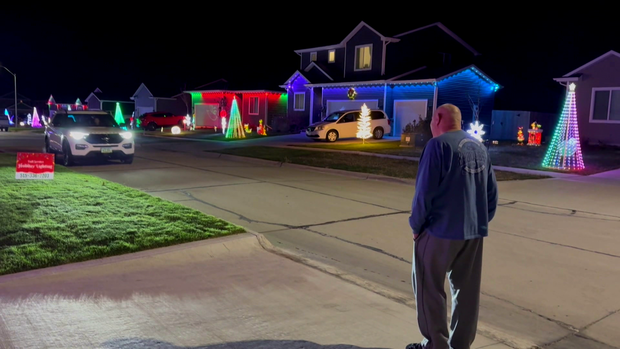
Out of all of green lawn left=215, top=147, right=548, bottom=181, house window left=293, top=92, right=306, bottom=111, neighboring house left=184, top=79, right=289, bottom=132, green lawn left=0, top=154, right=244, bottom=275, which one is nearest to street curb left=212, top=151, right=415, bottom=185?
green lawn left=215, top=147, right=548, bottom=181

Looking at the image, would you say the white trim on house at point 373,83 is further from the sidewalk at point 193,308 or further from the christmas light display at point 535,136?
the sidewalk at point 193,308

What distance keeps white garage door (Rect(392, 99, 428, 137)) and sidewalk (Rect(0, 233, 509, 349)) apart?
24137 mm

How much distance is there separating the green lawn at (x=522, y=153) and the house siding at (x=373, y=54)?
7121 mm

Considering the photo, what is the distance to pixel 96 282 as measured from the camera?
205 inches

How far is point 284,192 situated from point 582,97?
62.6 feet

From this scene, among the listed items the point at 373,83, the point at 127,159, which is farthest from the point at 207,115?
the point at 127,159

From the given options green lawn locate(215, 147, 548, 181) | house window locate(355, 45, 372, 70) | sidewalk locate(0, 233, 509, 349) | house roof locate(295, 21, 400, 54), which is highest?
house roof locate(295, 21, 400, 54)

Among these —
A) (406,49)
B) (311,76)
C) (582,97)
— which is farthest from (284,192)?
(311,76)

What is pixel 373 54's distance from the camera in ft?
104

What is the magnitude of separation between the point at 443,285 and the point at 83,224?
5598 millimetres

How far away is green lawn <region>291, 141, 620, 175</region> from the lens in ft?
56.0

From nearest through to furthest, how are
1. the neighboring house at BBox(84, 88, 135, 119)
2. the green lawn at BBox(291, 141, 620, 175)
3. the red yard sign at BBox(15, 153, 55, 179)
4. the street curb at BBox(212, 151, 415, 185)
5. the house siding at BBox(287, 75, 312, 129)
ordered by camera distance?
the red yard sign at BBox(15, 153, 55, 179), the street curb at BBox(212, 151, 415, 185), the green lawn at BBox(291, 141, 620, 175), the house siding at BBox(287, 75, 312, 129), the neighboring house at BBox(84, 88, 135, 119)

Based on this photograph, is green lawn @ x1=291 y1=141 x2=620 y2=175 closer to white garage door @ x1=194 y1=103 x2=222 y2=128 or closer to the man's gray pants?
the man's gray pants

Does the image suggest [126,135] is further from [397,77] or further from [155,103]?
[155,103]
